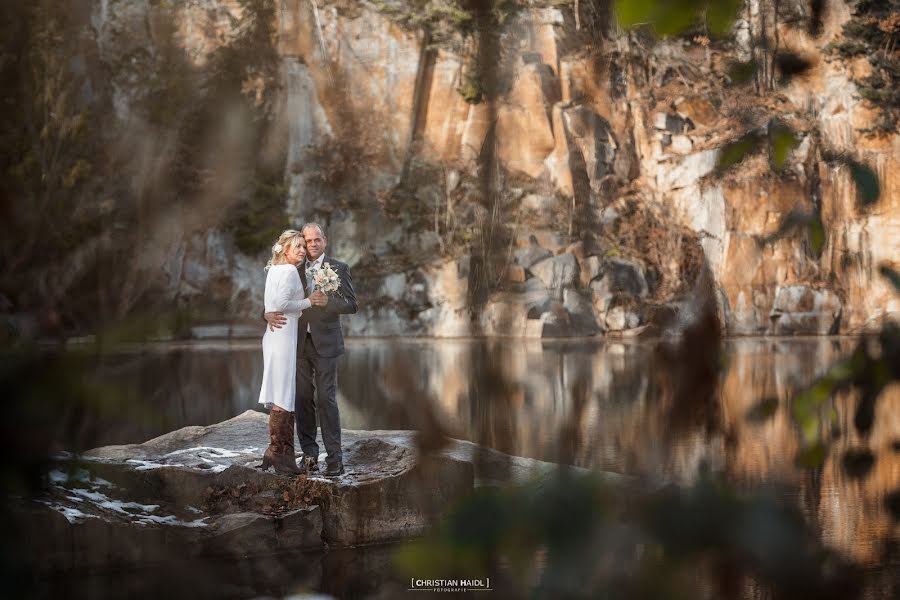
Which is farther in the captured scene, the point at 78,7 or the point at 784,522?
the point at 78,7

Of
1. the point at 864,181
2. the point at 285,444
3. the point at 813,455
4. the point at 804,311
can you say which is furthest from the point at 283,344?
the point at 804,311

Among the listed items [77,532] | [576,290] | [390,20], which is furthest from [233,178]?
[77,532]

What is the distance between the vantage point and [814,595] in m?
0.43

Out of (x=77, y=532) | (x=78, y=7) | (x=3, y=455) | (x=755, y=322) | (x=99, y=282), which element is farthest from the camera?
(x=755, y=322)

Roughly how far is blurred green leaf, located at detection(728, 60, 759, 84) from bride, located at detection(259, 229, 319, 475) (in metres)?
4.40

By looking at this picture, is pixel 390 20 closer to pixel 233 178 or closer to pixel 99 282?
pixel 233 178

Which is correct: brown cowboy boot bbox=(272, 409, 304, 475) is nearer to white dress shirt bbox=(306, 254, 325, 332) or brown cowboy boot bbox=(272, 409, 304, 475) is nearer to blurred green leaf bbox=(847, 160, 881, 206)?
white dress shirt bbox=(306, 254, 325, 332)

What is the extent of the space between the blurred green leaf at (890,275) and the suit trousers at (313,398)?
452 centimetres

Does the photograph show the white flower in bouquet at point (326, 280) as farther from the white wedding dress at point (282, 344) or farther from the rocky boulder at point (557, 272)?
the rocky boulder at point (557, 272)

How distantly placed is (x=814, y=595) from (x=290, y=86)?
31.3 metres

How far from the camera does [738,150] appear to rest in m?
0.80

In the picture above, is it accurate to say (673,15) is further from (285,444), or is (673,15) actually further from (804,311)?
(804,311)

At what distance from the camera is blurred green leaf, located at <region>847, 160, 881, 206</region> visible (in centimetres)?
71

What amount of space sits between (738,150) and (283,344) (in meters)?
4.62
